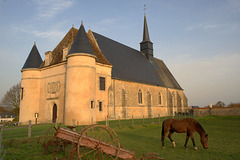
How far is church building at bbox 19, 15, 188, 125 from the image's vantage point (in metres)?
20.2

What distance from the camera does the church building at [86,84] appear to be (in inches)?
Result: 796

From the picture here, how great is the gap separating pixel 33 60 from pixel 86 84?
1110 centimetres

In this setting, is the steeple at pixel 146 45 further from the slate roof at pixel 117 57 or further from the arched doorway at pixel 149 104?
the arched doorway at pixel 149 104

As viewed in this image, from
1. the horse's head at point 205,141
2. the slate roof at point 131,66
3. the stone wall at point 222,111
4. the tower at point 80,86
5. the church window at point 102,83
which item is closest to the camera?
the horse's head at point 205,141

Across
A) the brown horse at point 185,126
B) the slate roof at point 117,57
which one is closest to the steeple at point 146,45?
the slate roof at point 117,57

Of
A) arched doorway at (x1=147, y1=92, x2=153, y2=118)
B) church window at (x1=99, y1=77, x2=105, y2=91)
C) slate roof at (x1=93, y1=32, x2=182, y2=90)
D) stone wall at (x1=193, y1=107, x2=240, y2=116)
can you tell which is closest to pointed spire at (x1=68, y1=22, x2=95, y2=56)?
church window at (x1=99, y1=77, x2=105, y2=91)

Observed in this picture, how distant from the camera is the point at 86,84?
66.4ft

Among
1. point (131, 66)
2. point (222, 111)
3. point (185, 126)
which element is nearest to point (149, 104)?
point (131, 66)

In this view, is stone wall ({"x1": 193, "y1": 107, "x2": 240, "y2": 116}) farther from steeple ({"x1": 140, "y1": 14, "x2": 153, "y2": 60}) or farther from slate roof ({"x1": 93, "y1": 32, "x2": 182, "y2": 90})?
steeple ({"x1": 140, "y1": 14, "x2": 153, "y2": 60})

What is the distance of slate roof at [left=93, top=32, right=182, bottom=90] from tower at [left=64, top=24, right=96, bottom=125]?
20.1 ft

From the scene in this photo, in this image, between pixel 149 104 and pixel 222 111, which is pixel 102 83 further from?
pixel 222 111

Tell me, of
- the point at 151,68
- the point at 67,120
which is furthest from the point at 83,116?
the point at 151,68

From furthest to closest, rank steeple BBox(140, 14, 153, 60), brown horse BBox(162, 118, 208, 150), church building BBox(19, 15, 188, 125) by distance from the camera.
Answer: steeple BBox(140, 14, 153, 60) → church building BBox(19, 15, 188, 125) → brown horse BBox(162, 118, 208, 150)

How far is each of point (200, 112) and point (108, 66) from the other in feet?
61.5
